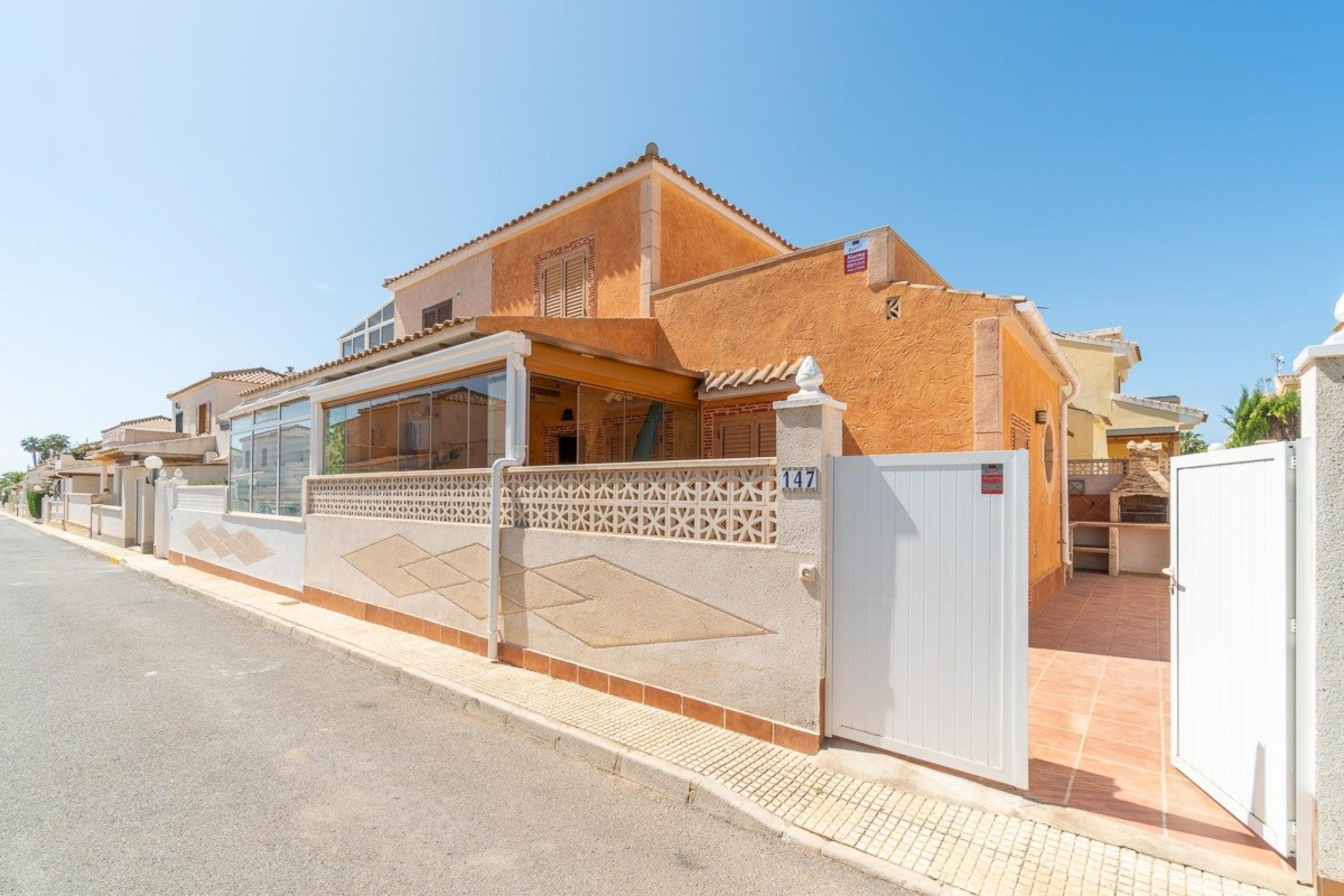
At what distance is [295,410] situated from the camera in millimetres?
10914

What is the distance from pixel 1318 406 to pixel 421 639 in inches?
323

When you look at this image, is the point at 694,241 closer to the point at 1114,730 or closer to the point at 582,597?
the point at 582,597

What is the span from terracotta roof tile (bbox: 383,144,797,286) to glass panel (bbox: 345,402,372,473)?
514cm

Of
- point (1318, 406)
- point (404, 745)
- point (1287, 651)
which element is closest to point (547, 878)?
point (404, 745)

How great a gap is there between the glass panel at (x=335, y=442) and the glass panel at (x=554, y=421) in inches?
152

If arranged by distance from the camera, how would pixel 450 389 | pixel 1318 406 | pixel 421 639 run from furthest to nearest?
pixel 450 389 < pixel 421 639 < pixel 1318 406

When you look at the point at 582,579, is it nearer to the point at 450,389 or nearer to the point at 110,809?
the point at 110,809

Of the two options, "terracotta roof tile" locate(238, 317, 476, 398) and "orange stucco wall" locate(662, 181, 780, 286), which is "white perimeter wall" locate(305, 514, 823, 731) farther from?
"orange stucco wall" locate(662, 181, 780, 286)

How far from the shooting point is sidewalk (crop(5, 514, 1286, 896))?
285 cm

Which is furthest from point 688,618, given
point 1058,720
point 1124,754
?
point 1124,754

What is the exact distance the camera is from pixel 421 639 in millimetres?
7508

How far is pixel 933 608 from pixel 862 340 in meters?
4.80

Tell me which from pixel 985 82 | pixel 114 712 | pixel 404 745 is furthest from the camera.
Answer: pixel 985 82

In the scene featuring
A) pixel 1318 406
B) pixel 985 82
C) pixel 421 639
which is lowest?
pixel 421 639
